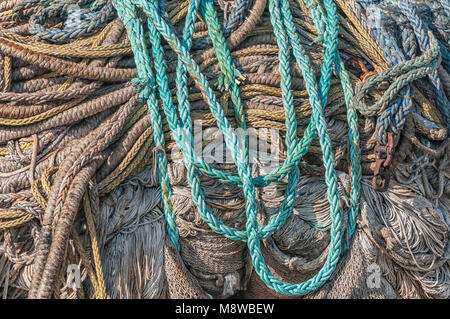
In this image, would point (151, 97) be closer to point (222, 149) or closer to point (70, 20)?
point (222, 149)

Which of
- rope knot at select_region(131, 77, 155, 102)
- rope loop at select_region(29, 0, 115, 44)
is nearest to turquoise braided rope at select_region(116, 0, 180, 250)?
rope knot at select_region(131, 77, 155, 102)

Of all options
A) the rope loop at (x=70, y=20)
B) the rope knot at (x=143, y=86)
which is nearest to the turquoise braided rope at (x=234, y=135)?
the rope knot at (x=143, y=86)

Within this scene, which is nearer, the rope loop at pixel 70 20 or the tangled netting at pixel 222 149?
the tangled netting at pixel 222 149

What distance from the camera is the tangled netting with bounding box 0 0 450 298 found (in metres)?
2.36

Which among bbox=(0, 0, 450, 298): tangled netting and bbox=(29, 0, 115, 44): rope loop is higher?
bbox=(29, 0, 115, 44): rope loop

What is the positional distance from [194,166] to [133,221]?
403 mm

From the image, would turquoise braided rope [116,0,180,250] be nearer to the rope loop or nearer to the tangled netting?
the tangled netting

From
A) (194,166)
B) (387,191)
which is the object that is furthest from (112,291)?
(387,191)

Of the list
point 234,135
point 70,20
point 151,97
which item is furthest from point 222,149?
point 70,20

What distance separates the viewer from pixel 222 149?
8.26ft

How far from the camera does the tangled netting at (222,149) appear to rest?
7.74 ft

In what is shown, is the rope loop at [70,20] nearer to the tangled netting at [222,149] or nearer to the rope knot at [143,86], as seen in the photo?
the tangled netting at [222,149]

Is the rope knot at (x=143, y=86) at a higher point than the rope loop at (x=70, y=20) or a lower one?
lower

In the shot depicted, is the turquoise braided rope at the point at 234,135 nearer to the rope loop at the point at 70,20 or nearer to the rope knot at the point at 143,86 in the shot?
the rope knot at the point at 143,86
